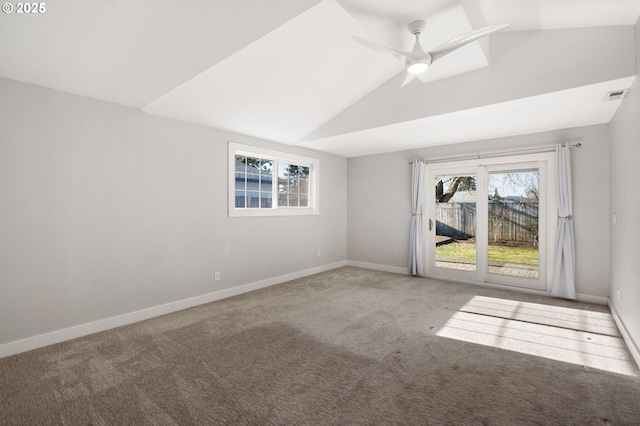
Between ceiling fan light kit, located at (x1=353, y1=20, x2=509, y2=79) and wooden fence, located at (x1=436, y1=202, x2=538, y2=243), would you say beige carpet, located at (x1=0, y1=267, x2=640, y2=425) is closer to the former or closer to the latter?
wooden fence, located at (x1=436, y1=202, x2=538, y2=243)

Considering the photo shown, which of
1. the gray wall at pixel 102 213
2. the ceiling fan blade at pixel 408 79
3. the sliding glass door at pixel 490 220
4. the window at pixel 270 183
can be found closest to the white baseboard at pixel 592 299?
the sliding glass door at pixel 490 220

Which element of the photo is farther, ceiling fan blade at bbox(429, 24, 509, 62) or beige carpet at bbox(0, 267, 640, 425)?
ceiling fan blade at bbox(429, 24, 509, 62)

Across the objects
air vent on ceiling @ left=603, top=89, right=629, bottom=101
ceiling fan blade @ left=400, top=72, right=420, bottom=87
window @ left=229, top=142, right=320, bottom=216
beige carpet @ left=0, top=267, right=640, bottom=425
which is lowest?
beige carpet @ left=0, top=267, right=640, bottom=425

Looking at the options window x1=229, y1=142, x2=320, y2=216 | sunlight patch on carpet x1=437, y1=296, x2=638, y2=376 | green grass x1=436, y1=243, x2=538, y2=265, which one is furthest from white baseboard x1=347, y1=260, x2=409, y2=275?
sunlight patch on carpet x1=437, y1=296, x2=638, y2=376

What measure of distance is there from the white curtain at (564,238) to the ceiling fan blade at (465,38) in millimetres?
2915

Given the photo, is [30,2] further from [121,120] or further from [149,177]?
[149,177]

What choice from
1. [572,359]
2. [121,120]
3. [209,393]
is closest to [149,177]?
[121,120]

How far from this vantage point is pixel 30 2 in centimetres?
198

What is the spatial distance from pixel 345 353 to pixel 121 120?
3.44 metres

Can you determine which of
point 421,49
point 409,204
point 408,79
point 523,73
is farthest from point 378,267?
point 421,49

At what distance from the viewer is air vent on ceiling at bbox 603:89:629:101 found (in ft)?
9.70

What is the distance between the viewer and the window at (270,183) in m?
4.64

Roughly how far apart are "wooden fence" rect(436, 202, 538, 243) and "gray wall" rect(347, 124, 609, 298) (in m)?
0.57

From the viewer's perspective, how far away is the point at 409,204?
5.82 meters
